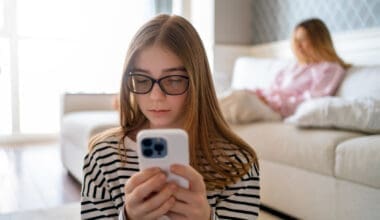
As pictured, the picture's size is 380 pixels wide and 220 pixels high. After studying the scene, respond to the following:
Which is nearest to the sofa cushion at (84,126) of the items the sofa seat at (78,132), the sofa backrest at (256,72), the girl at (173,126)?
the sofa seat at (78,132)

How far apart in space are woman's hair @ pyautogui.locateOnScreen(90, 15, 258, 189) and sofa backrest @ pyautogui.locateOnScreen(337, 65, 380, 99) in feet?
3.82

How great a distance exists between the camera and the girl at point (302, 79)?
174cm

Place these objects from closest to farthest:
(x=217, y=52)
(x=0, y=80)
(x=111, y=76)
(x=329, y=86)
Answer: (x=329, y=86), (x=217, y=52), (x=0, y=80), (x=111, y=76)

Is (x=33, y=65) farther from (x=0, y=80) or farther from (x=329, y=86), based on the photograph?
(x=329, y=86)

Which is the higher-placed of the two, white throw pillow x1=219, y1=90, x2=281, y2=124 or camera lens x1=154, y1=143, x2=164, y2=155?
camera lens x1=154, y1=143, x2=164, y2=155

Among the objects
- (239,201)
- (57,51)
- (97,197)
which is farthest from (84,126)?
(57,51)

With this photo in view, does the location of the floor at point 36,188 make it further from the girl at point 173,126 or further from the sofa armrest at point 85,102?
the girl at point 173,126

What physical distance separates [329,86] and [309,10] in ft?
3.48

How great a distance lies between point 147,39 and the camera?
59cm

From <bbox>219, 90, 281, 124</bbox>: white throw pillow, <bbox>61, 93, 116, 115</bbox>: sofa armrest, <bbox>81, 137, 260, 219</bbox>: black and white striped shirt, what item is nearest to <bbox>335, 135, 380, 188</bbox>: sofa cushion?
<bbox>219, 90, 281, 124</bbox>: white throw pillow

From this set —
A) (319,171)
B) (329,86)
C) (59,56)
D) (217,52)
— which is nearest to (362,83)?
(329,86)

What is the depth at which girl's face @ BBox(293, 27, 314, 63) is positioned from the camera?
198 cm

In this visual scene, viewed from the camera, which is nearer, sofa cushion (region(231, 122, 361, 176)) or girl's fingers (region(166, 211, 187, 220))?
girl's fingers (region(166, 211, 187, 220))

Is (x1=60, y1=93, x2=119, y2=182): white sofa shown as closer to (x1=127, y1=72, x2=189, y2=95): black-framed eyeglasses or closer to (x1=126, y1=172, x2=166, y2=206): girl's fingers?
(x1=127, y1=72, x2=189, y2=95): black-framed eyeglasses
